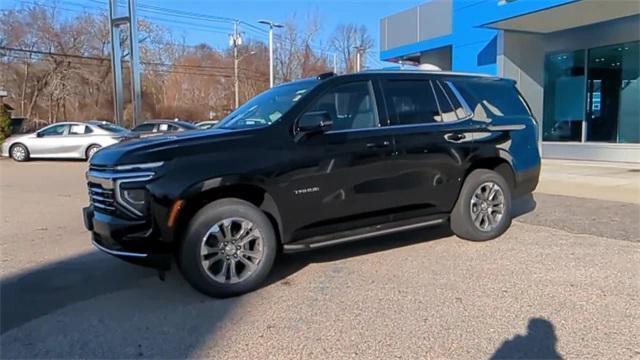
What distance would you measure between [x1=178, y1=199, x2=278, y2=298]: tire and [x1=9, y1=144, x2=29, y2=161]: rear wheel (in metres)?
17.7

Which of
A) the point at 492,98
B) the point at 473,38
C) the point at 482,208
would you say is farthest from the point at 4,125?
the point at 482,208

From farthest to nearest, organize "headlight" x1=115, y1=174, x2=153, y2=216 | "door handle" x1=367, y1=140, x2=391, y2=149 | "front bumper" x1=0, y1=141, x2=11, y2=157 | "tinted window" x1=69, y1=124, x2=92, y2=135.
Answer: "front bumper" x1=0, y1=141, x2=11, y2=157 < "tinted window" x1=69, y1=124, x2=92, y2=135 < "door handle" x1=367, y1=140, x2=391, y2=149 < "headlight" x1=115, y1=174, x2=153, y2=216

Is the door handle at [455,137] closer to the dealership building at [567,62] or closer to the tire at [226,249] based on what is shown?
the tire at [226,249]

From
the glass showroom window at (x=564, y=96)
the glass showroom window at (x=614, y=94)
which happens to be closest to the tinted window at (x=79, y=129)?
the glass showroom window at (x=564, y=96)

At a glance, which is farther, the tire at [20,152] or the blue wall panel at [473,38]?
the tire at [20,152]

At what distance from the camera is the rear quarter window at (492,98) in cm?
596

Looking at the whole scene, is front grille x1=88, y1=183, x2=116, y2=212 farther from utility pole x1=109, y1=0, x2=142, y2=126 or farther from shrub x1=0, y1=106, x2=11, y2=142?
utility pole x1=109, y1=0, x2=142, y2=126

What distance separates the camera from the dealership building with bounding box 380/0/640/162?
15430 millimetres

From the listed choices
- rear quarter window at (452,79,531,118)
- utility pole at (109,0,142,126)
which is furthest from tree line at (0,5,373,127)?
rear quarter window at (452,79,531,118)

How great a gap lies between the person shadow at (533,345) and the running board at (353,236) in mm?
1762

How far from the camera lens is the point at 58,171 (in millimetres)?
15414

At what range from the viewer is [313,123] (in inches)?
183

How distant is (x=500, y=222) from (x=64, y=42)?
56447 millimetres

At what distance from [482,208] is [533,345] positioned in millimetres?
2756
